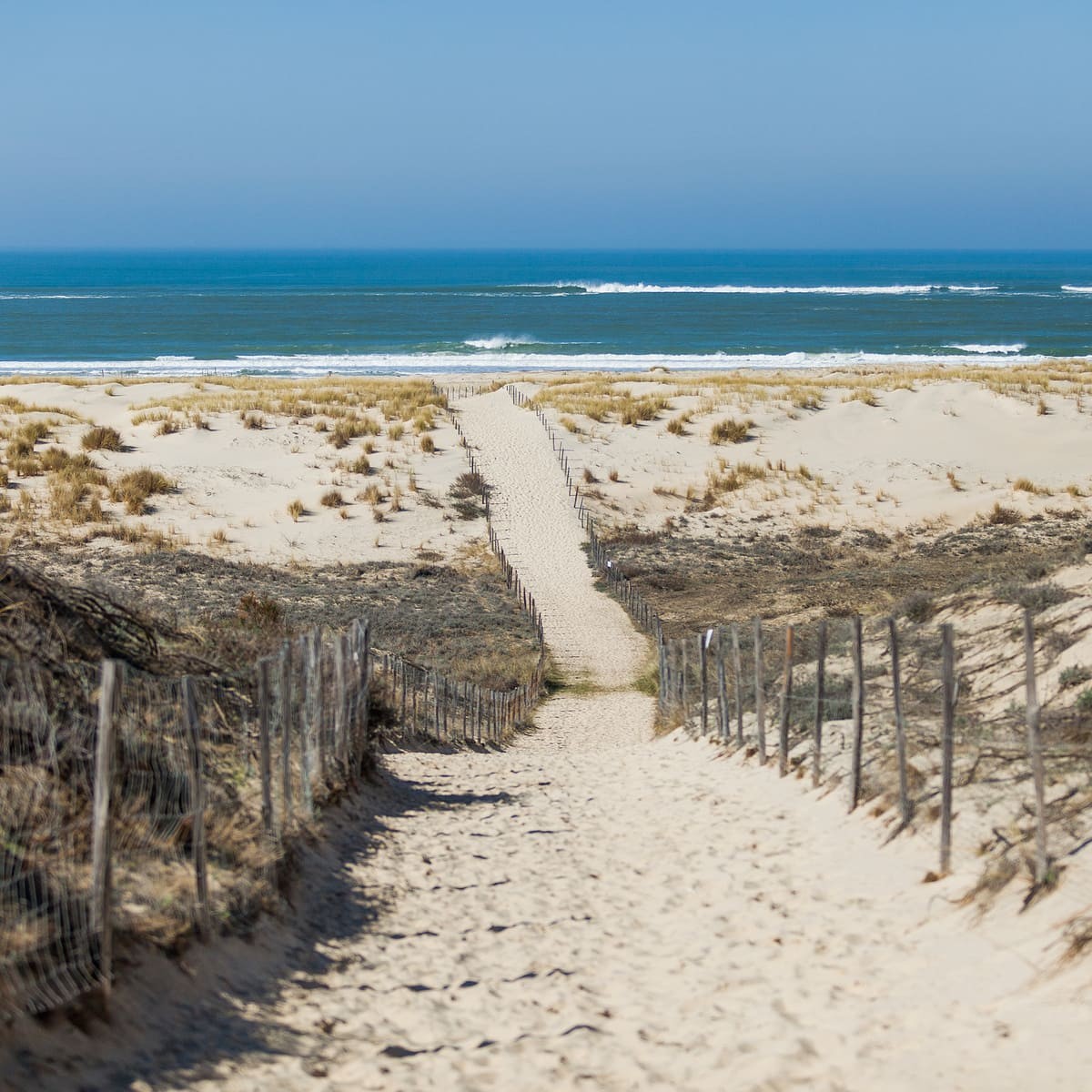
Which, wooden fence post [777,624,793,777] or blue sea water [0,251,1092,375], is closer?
wooden fence post [777,624,793,777]

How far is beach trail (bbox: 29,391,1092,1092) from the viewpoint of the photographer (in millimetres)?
6199

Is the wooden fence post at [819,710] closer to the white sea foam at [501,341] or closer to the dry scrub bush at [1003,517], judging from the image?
the dry scrub bush at [1003,517]

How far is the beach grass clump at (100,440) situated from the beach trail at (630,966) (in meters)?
31.6

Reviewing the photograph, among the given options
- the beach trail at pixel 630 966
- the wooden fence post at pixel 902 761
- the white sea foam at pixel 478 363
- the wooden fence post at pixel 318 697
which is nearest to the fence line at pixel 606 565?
the beach trail at pixel 630 966

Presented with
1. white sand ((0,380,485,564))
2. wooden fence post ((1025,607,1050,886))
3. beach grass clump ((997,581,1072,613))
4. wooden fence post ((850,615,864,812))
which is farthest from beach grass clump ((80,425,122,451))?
wooden fence post ((1025,607,1050,886))

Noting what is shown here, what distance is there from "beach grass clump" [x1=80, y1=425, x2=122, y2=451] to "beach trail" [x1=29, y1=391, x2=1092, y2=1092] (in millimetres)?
31636

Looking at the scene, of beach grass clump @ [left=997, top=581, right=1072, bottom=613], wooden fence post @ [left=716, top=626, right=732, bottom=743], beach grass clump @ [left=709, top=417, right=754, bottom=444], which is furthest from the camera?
beach grass clump @ [left=709, top=417, right=754, bottom=444]

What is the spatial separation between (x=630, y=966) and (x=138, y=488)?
105 feet

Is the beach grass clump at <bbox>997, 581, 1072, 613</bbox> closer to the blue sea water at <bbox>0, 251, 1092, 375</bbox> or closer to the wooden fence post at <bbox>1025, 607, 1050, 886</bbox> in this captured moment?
the wooden fence post at <bbox>1025, 607, 1050, 886</bbox>

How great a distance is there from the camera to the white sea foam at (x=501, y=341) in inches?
3814

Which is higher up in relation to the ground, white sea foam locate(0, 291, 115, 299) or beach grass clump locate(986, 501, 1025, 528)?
white sea foam locate(0, 291, 115, 299)

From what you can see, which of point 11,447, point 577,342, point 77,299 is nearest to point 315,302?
point 77,299

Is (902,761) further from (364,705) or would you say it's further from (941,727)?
(364,705)

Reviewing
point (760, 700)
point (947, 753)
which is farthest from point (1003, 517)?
point (947, 753)
